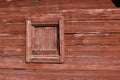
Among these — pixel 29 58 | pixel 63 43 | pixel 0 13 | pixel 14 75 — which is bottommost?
pixel 14 75

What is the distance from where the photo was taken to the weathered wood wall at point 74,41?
19.7 feet

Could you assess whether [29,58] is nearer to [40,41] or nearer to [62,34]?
[40,41]

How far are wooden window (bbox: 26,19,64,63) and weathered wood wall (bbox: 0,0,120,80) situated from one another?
15 centimetres

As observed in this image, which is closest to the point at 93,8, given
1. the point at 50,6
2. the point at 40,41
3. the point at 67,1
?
the point at 67,1

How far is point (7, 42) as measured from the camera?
6469 mm

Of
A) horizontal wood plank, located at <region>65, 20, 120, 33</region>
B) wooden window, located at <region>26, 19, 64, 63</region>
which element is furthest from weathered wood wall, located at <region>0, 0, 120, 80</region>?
wooden window, located at <region>26, 19, 64, 63</region>

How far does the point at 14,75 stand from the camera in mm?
6371

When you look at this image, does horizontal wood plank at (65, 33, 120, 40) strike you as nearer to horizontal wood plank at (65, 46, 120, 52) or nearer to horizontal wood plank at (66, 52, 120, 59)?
horizontal wood plank at (65, 46, 120, 52)

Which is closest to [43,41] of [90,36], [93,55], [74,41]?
[74,41]

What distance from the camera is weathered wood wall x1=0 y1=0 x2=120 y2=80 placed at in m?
6.02

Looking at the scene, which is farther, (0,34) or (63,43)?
(0,34)

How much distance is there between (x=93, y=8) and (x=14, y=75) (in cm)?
260

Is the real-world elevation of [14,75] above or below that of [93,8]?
below

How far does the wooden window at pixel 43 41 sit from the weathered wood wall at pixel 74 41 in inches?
6.0
